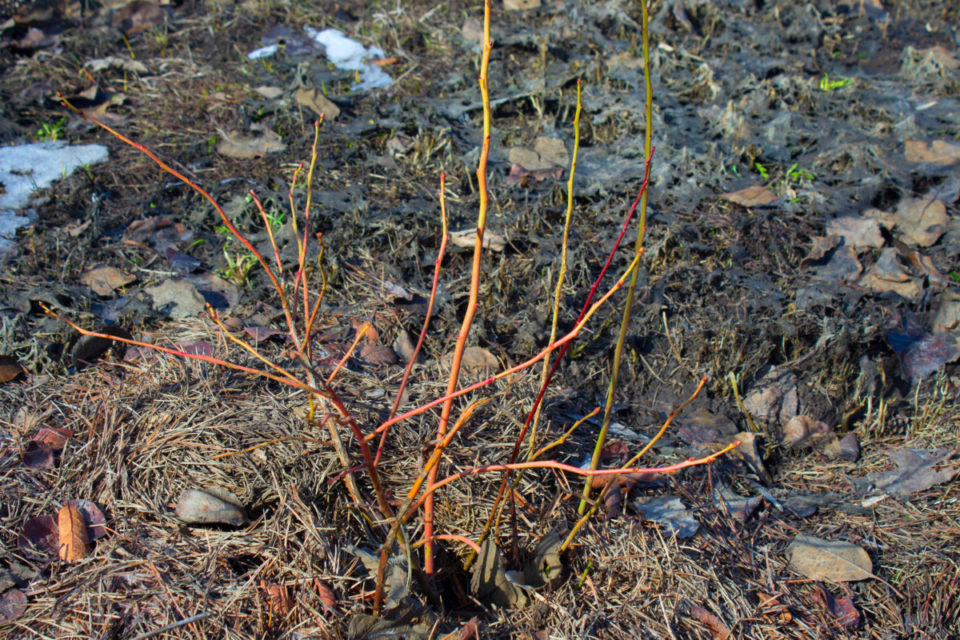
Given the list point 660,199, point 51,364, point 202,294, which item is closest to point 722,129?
point 660,199

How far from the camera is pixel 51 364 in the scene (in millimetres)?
2184

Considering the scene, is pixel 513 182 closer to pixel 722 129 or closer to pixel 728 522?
pixel 722 129

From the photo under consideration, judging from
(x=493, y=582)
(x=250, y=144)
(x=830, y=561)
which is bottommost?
(x=830, y=561)

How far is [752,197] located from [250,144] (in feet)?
8.69

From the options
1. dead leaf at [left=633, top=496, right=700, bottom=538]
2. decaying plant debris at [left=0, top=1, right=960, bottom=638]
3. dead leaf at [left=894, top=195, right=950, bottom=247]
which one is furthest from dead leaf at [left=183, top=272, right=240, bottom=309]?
dead leaf at [left=894, top=195, right=950, bottom=247]

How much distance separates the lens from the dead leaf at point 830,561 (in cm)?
180

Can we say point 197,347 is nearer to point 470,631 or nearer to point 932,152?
point 470,631

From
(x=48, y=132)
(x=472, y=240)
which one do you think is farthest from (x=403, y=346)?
(x=48, y=132)

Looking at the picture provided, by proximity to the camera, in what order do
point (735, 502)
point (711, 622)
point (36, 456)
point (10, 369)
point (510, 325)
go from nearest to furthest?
point (711, 622) < point (36, 456) < point (735, 502) < point (10, 369) < point (510, 325)

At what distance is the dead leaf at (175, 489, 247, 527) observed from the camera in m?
1.67

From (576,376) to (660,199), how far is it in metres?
1.27

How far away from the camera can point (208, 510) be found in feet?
5.50

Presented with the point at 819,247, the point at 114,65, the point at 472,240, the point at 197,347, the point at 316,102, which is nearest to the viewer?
the point at 197,347

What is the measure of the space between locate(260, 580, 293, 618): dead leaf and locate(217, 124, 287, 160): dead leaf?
2.48 m
